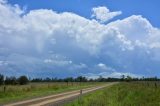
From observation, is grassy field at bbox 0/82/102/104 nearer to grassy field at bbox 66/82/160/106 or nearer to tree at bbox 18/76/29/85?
grassy field at bbox 66/82/160/106

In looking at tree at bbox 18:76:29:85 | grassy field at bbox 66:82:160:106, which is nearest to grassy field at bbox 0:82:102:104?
grassy field at bbox 66:82:160:106

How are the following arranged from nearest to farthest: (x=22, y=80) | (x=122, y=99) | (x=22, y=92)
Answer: (x=122, y=99) → (x=22, y=92) → (x=22, y=80)

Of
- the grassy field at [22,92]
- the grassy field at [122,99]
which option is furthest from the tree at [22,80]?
the grassy field at [122,99]

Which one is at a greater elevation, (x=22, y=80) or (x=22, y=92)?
(x=22, y=80)

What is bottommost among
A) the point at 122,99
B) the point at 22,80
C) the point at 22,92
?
the point at 122,99

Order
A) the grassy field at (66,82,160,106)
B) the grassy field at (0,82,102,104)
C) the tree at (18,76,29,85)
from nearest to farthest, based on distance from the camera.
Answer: the grassy field at (66,82,160,106) < the grassy field at (0,82,102,104) < the tree at (18,76,29,85)

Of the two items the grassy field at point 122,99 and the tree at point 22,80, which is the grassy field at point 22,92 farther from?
the tree at point 22,80

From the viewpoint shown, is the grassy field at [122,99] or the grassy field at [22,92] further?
the grassy field at [22,92]

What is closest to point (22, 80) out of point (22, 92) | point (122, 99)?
point (22, 92)

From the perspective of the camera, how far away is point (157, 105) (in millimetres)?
22672

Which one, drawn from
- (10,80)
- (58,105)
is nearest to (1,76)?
(10,80)

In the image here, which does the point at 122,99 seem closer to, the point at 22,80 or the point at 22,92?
the point at 22,92

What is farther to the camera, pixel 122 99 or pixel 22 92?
pixel 22 92

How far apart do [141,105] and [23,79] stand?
88570 millimetres
